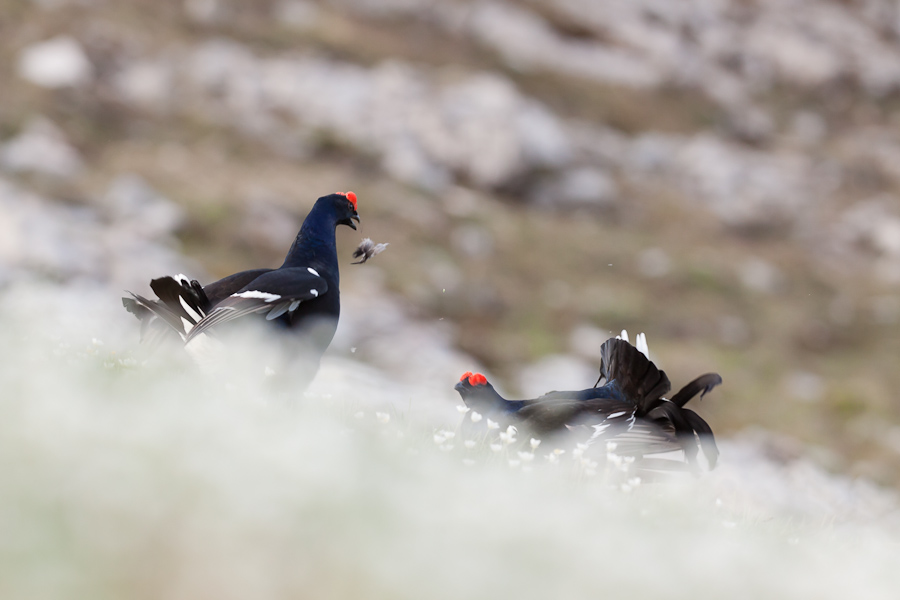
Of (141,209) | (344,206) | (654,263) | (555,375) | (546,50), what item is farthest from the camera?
(546,50)

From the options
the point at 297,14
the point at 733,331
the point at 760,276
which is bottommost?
the point at 733,331

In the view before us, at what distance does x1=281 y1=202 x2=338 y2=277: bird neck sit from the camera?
25.5 ft

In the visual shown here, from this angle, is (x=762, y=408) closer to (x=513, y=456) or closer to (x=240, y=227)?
(x=240, y=227)

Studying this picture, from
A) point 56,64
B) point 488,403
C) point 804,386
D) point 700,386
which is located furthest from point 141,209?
point 804,386

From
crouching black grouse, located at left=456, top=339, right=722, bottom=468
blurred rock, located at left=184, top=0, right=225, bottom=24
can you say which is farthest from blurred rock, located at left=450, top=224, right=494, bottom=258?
crouching black grouse, located at left=456, top=339, right=722, bottom=468

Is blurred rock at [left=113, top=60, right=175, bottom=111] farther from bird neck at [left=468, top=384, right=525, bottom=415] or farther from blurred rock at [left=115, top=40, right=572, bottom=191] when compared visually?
bird neck at [left=468, top=384, right=525, bottom=415]

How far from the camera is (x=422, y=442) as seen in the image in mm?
5914

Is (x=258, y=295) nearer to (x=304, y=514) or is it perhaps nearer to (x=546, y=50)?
(x=304, y=514)

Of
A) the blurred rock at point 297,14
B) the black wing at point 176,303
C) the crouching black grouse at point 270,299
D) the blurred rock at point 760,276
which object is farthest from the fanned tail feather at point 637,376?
the blurred rock at point 297,14

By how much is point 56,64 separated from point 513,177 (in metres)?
21.3

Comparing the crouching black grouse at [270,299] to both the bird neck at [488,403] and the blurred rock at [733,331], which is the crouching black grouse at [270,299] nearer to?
the bird neck at [488,403]

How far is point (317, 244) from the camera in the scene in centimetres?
795

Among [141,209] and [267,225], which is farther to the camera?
[267,225]

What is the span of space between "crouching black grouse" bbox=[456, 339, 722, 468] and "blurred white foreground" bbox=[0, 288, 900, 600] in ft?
2.04
